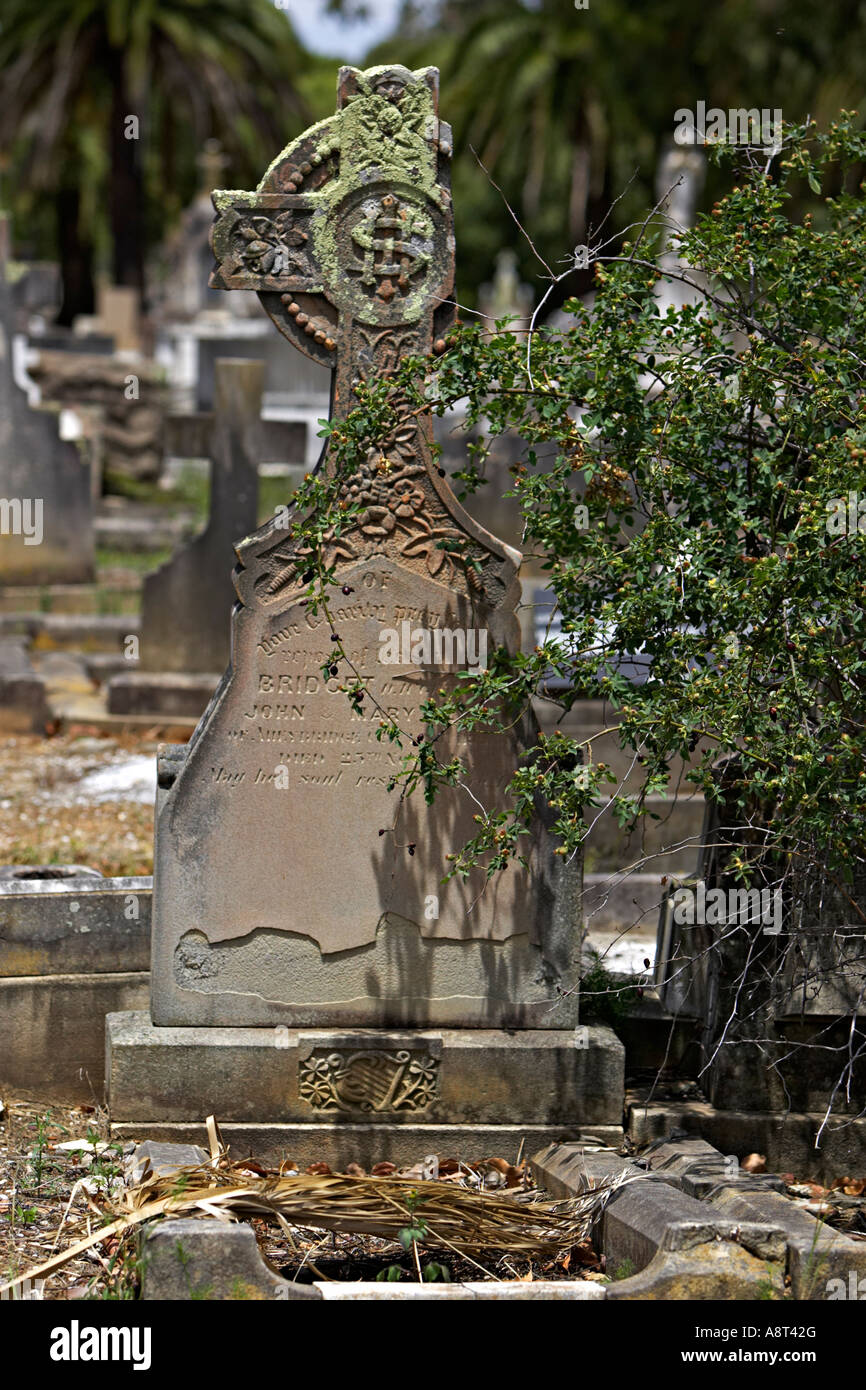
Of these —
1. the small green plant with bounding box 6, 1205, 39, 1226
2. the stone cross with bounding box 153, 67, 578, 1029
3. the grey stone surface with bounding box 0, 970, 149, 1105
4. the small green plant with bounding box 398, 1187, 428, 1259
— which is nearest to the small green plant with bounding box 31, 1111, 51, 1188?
the small green plant with bounding box 6, 1205, 39, 1226

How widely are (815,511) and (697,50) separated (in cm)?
2216

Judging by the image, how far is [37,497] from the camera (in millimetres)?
15430

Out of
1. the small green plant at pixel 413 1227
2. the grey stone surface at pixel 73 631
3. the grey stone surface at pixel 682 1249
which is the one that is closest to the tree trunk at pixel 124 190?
the grey stone surface at pixel 73 631

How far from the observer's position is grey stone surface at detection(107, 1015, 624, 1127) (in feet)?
17.9

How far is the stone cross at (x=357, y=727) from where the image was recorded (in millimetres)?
5570

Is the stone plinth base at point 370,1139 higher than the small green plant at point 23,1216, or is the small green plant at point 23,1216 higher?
the stone plinth base at point 370,1139

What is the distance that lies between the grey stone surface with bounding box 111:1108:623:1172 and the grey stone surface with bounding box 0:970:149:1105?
0.66 m

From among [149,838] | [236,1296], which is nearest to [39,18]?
[149,838]

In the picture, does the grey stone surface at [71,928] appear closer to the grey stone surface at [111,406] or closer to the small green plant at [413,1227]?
the small green plant at [413,1227]

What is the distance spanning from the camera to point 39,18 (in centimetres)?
2434

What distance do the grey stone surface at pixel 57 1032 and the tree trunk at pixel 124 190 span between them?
19.6 metres

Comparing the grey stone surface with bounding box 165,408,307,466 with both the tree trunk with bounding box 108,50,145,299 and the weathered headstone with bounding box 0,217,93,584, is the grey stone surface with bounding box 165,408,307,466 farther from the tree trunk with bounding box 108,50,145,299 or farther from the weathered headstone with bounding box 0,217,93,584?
the tree trunk with bounding box 108,50,145,299

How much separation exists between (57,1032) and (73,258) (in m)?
28.1

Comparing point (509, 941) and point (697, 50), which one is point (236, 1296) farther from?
point (697, 50)
